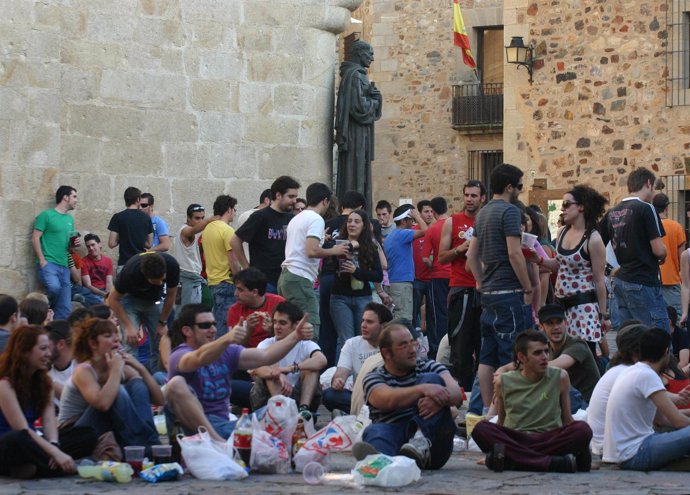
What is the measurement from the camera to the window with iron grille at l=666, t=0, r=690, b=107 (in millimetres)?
22406

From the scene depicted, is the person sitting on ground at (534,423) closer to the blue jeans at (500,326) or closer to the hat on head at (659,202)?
the blue jeans at (500,326)

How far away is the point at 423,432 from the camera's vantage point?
8539mm

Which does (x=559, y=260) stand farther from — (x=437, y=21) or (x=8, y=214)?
(x=437, y=21)

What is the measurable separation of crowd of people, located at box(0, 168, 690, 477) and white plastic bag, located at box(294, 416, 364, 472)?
0.15 meters

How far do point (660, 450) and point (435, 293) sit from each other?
6252mm

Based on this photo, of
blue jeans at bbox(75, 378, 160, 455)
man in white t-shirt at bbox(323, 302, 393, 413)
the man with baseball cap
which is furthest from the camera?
the man with baseball cap

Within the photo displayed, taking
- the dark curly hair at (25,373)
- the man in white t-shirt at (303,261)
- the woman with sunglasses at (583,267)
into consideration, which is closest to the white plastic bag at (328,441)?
the dark curly hair at (25,373)

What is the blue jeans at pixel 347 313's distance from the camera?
40.0 feet

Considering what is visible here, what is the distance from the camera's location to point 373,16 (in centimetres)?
3134

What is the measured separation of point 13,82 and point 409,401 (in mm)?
6908

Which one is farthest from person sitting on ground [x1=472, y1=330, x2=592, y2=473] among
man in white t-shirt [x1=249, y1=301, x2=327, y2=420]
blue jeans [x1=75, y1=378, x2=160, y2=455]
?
blue jeans [x1=75, y1=378, x2=160, y2=455]

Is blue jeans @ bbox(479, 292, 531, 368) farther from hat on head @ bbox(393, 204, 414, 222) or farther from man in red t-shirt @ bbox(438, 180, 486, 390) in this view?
hat on head @ bbox(393, 204, 414, 222)

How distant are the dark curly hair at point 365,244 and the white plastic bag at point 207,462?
4072mm

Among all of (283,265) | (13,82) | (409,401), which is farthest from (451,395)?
(13,82)
